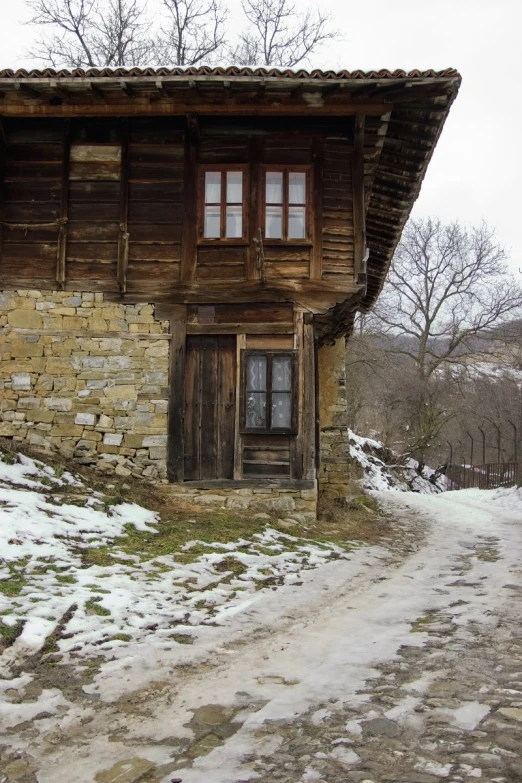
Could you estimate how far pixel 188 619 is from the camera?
4.53 meters

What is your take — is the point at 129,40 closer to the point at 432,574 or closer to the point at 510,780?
the point at 432,574

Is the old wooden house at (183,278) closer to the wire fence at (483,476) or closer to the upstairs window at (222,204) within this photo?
the upstairs window at (222,204)

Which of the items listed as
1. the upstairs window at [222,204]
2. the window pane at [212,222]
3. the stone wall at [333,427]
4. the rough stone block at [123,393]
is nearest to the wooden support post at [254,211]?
the upstairs window at [222,204]

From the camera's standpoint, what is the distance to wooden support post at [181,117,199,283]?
984 cm

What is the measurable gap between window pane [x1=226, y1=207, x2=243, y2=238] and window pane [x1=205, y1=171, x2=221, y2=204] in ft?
1.00

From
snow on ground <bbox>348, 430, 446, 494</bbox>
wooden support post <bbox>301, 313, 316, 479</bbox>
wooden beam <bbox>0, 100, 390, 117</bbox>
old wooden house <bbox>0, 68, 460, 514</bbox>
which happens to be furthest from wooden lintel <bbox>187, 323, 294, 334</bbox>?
snow on ground <bbox>348, 430, 446, 494</bbox>

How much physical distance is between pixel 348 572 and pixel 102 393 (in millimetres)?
5055

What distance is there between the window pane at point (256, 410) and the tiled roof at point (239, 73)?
458cm

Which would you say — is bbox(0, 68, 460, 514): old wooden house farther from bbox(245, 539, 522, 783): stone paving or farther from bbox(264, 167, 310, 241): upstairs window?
bbox(245, 539, 522, 783): stone paving

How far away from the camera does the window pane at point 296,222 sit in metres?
9.88

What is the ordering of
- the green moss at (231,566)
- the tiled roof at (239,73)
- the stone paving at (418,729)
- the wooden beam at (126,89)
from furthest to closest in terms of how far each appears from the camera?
the wooden beam at (126,89) < the tiled roof at (239,73) < the green moss at (231,566) < the stone paving at (418,729)

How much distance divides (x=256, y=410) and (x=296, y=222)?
3059 mm

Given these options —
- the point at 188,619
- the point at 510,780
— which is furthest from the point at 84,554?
the point at 510,780

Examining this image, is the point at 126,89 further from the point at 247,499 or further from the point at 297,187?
the point at 247,499
